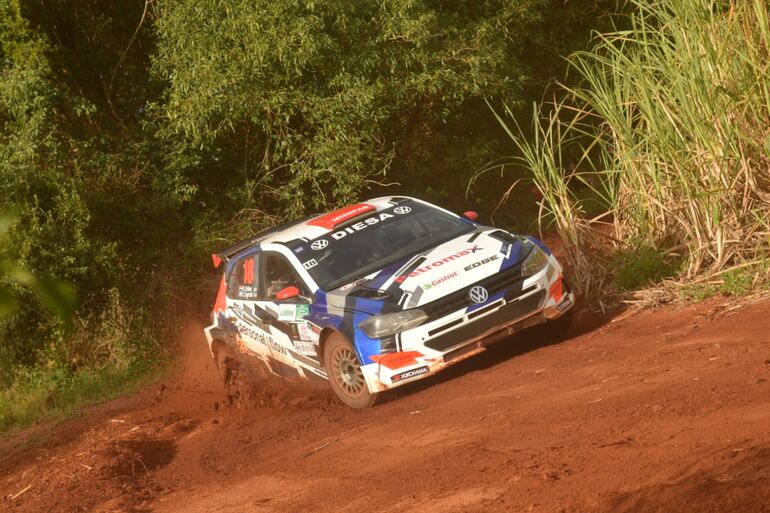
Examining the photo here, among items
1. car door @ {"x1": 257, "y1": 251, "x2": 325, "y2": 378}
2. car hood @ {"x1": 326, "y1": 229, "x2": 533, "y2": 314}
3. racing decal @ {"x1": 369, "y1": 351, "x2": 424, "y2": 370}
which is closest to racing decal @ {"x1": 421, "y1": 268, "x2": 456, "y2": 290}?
car hood @ {"x1": 326, "y1": 229, "x2": 533, "y2": 314}

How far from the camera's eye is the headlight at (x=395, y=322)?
30.2 feet

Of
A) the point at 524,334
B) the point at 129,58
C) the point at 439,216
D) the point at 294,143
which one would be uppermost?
the point at 129,58

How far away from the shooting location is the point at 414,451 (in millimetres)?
Result: 7254

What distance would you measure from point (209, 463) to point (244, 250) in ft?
10.4

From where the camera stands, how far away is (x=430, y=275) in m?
9.48

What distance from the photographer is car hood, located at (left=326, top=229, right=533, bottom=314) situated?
934cm

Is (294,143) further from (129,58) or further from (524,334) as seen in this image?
(524,334)

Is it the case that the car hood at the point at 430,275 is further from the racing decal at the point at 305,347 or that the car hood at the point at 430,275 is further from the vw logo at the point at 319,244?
the vw logo at the point at 319,244

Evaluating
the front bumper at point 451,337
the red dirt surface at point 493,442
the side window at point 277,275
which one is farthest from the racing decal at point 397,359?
the side window at point 277,275

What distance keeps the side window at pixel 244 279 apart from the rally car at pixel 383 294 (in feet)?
0.05

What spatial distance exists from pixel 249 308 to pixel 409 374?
2.33 metres

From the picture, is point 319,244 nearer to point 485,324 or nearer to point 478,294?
point 478,294

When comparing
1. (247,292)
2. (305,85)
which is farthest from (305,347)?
(305,85)

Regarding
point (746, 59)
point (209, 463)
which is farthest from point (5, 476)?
point (746, 59)
